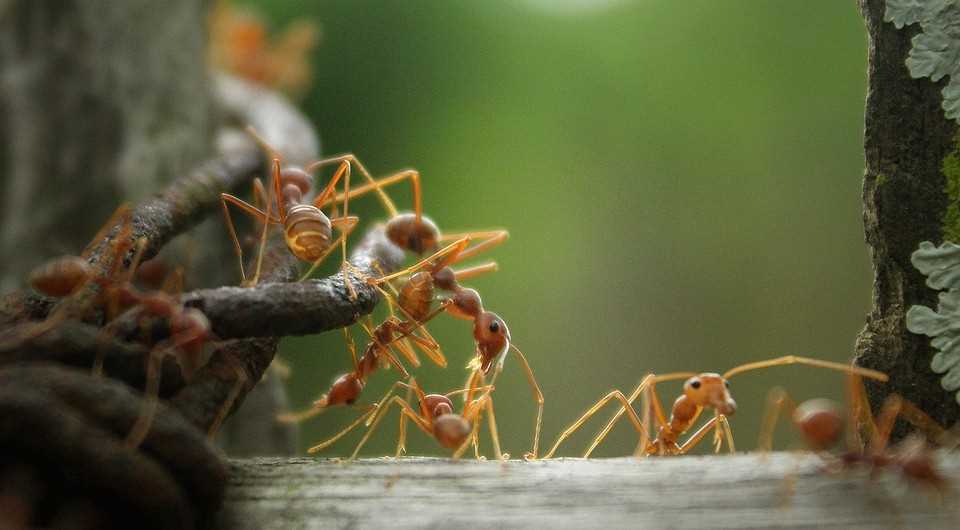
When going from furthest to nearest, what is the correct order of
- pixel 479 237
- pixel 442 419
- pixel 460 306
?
pixel 479 237
pixel 460 306
pixel 442 419

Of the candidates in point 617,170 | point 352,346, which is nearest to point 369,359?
point 352,346

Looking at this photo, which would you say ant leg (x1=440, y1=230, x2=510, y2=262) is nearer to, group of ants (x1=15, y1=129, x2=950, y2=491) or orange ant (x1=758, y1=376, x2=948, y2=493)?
group of ants (x1=15, y1=129, x2=950, y2=491)

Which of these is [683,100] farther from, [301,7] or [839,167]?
[301,7]

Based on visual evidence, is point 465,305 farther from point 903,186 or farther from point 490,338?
point 903,186

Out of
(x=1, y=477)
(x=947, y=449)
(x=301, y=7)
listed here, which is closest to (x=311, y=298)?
(x=1, y=477)

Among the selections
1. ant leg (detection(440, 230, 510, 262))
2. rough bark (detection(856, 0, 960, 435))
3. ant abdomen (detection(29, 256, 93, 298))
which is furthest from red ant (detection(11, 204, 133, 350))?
rough bark (detection(856, 0, 960, 435))

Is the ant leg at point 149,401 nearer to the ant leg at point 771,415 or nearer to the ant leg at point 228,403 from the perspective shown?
the ant leg at point 228,403

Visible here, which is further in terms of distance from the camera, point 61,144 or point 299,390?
point 299,390

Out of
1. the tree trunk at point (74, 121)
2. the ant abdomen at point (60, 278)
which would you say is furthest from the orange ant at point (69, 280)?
the tree trunk at point (74, 121)
